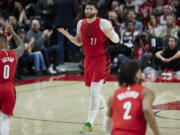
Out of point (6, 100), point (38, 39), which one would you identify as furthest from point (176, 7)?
point (6, 100)

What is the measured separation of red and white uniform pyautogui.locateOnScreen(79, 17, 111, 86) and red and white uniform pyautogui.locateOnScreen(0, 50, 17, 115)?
1.52m

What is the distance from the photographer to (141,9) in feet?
55.0

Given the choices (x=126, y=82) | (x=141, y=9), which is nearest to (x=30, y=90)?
(x=141, y=9)

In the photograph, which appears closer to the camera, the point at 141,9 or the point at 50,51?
the point at 50,51

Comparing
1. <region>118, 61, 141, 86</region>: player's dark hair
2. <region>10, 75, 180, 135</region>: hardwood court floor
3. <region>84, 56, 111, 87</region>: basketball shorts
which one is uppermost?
<region>118, 61, 141, 86</region>: player's dark hair

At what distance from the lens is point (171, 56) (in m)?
13.7

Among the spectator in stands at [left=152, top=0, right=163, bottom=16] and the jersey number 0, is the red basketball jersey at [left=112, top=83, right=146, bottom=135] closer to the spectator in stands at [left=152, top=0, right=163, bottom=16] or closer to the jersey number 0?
the jersey number 0

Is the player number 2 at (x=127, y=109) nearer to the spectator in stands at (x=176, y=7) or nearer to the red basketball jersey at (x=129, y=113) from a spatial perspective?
the red basketball jersey at (x=129, y=113)

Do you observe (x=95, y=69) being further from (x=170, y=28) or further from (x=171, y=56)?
(x=170, y=28)

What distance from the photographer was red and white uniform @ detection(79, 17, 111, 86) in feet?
23.6

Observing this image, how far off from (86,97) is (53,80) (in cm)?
338

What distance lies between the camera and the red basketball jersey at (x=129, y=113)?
418 cm

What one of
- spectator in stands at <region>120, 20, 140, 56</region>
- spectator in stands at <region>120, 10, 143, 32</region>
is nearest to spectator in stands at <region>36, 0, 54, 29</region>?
spectator in stands at <region>120, 10, 143, 32</region>

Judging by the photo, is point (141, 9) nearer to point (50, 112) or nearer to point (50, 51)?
point (50, 51)
